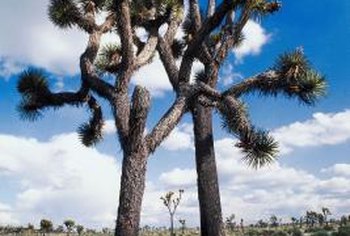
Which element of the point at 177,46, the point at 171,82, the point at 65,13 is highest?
the point at 177,46

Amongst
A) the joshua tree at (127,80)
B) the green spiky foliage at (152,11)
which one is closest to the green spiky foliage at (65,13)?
the joshua tree at (127,80)

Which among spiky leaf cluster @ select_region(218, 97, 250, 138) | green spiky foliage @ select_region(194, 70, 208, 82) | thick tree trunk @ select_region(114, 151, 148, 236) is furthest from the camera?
green spiky foliage @ select_region(194, 70, 208, 82)

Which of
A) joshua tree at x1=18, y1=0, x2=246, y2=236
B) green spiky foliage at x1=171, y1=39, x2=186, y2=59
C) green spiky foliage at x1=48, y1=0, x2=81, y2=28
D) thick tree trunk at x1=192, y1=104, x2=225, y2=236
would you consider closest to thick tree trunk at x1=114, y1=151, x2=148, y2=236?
joshua tree at x1=18, y1=0, x2=246, y2=236

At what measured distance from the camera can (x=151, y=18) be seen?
473 inches

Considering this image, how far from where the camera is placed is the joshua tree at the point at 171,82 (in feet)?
29.2

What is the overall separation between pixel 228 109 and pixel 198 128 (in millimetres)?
1719

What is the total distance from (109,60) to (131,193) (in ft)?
16.5

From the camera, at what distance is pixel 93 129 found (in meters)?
12.7

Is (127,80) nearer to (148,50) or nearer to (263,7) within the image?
(148,50)

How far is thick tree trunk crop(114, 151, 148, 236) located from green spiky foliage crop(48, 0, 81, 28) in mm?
3843

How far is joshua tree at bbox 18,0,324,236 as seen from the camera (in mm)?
8906

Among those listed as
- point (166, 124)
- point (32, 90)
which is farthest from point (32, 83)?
point (166, 124)

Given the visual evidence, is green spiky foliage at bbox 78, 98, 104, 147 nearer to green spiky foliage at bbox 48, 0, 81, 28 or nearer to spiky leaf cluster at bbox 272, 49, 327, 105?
green spiky foliage at bbox 48, 0, 81, 28

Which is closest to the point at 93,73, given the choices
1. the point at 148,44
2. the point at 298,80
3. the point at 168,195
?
the point at 148,44
